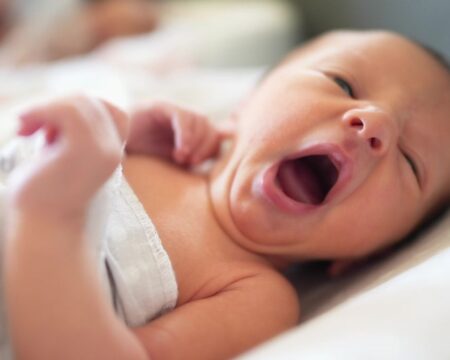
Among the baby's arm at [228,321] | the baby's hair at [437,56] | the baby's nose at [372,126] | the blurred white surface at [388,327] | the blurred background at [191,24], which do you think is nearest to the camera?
the blurred white surface at [388,327]

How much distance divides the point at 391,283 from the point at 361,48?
399mm

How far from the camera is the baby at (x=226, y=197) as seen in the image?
53cm

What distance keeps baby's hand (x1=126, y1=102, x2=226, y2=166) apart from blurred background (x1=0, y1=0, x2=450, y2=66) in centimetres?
76

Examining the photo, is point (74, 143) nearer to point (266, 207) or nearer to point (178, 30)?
point (266, 207)

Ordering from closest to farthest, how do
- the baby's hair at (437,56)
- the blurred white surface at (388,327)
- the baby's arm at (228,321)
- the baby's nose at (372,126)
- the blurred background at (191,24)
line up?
Result: 1. the blurred white surface at (388,327)
2. the baby's arm at (228,321)
3. the baby's nose at (372,126)
4. the baby's hair at (437,56)
5. the blurred background at (191,24)

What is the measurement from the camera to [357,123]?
0.76 metres

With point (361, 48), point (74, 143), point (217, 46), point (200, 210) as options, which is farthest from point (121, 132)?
point (217, 46)

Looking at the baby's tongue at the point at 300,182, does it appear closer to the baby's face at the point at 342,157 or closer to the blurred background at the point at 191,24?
the baby's face at the point at 342,157

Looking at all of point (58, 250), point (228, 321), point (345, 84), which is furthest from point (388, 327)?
point (345, 84)

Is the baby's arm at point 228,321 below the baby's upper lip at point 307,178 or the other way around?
below

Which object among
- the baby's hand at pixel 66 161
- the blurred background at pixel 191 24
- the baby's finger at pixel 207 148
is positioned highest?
the baby's hand at pixel 66 161

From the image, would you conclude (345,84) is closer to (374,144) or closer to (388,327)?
(374,144)

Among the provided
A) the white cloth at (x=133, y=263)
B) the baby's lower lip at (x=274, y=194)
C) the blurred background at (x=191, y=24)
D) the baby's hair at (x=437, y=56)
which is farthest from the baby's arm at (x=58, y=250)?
the blurred background at (x=191, y=24)

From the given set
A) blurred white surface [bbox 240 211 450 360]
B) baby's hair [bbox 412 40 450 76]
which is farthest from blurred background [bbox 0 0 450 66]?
blurred white surface [bbox 240 211 450 360]
